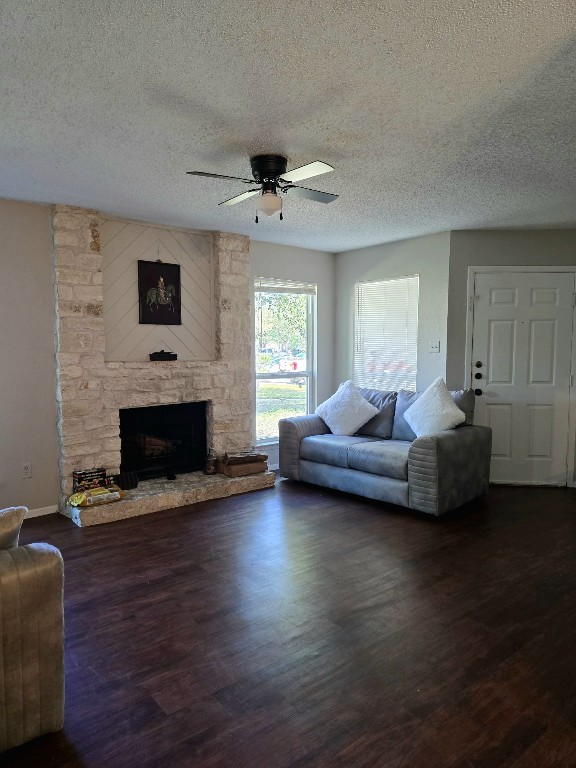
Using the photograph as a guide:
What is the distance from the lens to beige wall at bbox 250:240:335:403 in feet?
18.7

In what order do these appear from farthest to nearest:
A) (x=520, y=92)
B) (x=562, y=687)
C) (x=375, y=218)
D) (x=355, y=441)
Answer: (x=355, y=441) < (x=375, y=218) < (x=520, y=92) < (x=562, y=687)

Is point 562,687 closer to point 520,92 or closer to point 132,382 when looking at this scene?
point 520,92

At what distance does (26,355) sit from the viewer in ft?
13.6

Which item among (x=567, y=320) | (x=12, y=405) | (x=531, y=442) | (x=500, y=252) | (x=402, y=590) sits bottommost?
(x=402, y=590)

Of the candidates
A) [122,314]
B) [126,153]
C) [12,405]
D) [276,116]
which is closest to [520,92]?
[276,116]

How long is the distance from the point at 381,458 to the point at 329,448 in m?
0.62

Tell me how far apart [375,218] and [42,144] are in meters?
2.78

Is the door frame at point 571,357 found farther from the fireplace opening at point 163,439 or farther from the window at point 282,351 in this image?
the fireplace opening at point 163,439

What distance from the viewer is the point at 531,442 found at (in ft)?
16.6

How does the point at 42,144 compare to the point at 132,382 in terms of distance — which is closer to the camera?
the point at 42,144

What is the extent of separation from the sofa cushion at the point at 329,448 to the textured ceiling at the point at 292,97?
2206 millimetres

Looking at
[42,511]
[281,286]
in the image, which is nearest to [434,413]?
[281,286]

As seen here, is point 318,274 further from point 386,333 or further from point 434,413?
point 434,413

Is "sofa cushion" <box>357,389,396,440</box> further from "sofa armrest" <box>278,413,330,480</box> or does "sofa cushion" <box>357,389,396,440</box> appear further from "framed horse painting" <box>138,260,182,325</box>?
"framed horse painting" <box>138,260,182,325</box>
